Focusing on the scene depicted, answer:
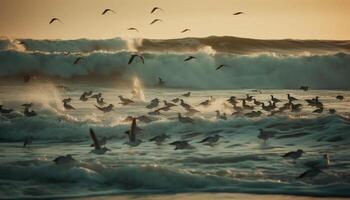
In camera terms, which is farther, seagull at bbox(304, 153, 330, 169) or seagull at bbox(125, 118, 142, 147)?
seagull at bbox(125, 118, 142, 147)

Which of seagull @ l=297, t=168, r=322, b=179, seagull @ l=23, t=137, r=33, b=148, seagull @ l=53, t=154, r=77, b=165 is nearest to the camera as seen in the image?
seagull @ l=297, t=168, r=322, b=179

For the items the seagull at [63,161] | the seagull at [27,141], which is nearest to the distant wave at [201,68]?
the seagull at [27,141]

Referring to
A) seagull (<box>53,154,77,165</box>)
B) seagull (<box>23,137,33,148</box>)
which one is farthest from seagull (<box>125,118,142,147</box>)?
seagull (<box>53,154,77,165</box>)

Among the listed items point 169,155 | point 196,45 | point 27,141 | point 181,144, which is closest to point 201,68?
point 196,45

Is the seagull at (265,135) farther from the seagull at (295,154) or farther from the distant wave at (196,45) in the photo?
the distant wave at (196,45)

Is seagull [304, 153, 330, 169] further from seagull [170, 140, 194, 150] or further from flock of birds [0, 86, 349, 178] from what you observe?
seagull [170, 140, 194, 150]

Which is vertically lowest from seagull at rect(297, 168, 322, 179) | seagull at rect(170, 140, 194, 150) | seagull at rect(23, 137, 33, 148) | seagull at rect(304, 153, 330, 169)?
seagull at rect(297, 168, 322, 179)

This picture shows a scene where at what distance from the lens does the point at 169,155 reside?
781 inches

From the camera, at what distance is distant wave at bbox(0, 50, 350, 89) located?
177ft

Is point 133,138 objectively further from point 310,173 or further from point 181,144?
point 310,173

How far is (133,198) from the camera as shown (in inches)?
593

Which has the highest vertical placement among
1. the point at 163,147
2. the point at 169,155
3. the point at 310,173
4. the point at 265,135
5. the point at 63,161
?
the point at 265,135

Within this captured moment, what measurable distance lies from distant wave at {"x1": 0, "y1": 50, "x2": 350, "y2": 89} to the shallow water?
2145cm

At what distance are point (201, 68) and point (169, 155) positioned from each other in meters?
38.0
